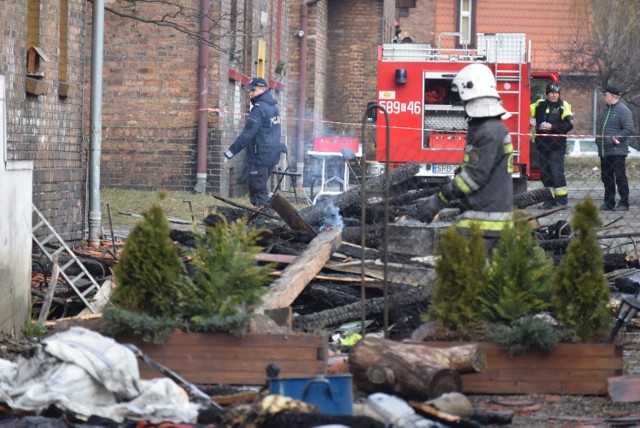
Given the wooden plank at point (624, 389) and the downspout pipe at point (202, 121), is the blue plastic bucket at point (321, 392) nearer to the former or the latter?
the wooden plank at point (624, 389)

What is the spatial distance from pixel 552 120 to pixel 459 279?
531 inches

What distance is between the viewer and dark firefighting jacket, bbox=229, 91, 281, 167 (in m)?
17.8

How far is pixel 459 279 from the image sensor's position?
24.0ft

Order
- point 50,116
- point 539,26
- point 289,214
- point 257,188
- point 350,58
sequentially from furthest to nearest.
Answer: point 539,26
point 350,58
point 257,188
point 50,116
point 289,214

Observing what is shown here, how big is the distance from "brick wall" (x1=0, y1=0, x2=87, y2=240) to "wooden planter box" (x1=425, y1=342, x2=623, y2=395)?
5.51m

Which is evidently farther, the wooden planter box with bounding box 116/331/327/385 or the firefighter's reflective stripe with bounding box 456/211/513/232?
the firefighter's reflective stripe with bounding box 456/211/513/232

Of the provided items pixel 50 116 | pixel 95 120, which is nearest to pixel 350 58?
pixel 95 120

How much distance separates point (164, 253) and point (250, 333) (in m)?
0.67

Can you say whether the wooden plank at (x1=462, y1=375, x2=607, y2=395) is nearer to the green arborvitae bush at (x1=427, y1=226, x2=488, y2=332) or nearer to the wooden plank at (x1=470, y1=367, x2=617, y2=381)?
the wooden plank at (x1=470, y1=367, x2=617, y2=381)

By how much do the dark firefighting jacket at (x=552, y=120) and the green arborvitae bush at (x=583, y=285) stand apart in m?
12.9

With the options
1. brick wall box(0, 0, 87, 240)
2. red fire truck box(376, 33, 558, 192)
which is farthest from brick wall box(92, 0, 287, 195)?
brick wall box(0, 0, 87, 240)

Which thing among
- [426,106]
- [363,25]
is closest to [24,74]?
[426,106]

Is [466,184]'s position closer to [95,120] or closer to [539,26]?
[95,120]

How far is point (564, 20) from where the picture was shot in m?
55.4
